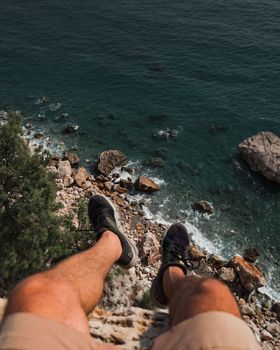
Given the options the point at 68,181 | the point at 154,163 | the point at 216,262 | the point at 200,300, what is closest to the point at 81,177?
the point at 68,181

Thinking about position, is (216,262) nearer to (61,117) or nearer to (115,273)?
(115,273)

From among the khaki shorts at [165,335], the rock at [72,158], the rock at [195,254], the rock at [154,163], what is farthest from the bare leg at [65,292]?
the rock at [154,163]

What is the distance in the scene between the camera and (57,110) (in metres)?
40.2

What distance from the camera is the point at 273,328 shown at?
72.7ft

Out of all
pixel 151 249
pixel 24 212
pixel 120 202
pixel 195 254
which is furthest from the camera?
pixel 120 202

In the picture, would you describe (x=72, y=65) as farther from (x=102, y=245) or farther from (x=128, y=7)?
(x=102, y=245)

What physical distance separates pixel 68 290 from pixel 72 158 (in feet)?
89.7

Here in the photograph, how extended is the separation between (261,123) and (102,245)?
30685 mm

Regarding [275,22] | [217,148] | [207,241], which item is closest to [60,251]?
[207,241]

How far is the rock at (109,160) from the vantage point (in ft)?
106

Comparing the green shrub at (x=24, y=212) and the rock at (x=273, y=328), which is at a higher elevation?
the green shrub at (x=24, y=212)

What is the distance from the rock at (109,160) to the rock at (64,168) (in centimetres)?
234

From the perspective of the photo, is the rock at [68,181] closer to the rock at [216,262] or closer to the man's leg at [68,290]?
A: the rock at [216,262]

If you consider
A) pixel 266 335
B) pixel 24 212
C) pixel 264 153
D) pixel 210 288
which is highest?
pixel 210 288
